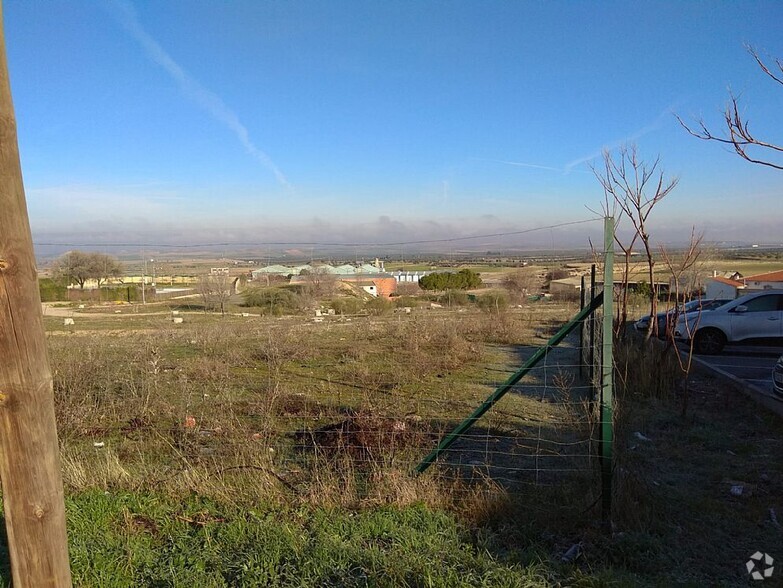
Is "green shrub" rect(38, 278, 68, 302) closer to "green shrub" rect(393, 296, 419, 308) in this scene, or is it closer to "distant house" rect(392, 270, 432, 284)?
"distant house" rect(392, 270, 432, 284)

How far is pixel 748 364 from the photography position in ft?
36.2

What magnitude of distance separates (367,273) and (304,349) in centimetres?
4179

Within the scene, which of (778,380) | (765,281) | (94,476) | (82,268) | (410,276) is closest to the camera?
(94,476)

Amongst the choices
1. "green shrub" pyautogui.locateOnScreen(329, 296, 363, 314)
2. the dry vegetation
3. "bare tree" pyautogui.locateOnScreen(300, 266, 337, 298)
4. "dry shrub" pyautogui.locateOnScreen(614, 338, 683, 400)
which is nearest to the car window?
"dry shrub" pyautogui.locateOnScreen(614, 338, 683, 400)

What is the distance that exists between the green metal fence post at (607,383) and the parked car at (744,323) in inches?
417

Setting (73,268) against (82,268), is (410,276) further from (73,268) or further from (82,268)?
(73,268)

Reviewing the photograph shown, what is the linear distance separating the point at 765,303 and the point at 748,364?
9.07 feet

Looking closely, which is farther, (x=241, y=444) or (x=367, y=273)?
(x=367, y=273)

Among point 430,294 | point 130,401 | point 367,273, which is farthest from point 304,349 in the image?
point 367,273

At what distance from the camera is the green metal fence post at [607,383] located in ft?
11.9

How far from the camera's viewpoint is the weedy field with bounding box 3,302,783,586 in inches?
123

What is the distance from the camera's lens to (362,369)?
10641 millimetres

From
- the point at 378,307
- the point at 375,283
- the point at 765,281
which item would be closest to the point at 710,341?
the point at 378,307

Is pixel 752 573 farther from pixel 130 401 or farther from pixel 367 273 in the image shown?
pixel 367 273
